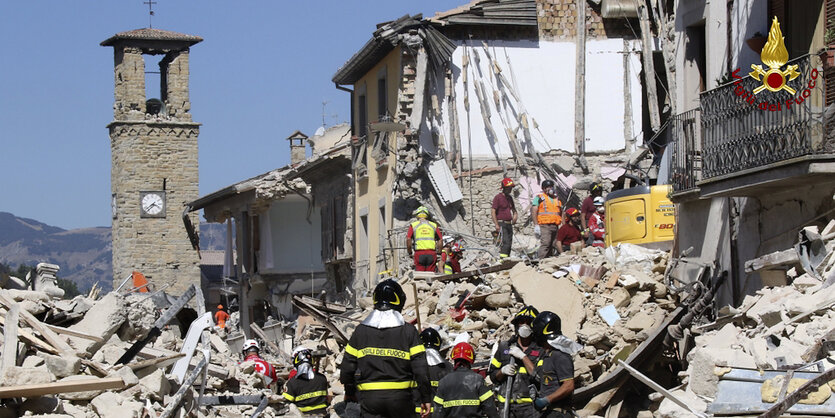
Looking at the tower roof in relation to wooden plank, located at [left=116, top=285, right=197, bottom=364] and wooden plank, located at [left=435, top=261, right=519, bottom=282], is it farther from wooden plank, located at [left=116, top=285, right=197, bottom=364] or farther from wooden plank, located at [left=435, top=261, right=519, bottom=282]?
wooden plank, located at [left=116, top=285, right=197, bottom=364]

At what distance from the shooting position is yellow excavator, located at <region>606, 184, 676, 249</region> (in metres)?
18.0

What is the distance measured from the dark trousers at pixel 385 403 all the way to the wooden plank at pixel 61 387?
1879 millimetres

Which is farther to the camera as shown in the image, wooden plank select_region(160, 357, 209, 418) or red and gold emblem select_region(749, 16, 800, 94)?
red and gold emblem select_region(749, 16, 800, 94)

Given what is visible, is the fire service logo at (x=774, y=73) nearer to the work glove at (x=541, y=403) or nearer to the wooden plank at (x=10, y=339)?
the work glove at (x=541, y=403)

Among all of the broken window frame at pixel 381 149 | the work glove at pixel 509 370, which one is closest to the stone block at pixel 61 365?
the work glove at pixel 509 370

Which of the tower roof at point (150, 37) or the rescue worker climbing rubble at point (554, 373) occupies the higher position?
the tower roof at point (150, 37)

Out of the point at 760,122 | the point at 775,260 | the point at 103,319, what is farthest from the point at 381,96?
the point at 103,319

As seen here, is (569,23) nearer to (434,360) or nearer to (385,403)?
(434,360)

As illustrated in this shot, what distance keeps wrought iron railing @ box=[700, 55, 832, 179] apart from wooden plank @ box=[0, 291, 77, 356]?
703 centimetres

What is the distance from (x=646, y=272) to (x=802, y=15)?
4.28m

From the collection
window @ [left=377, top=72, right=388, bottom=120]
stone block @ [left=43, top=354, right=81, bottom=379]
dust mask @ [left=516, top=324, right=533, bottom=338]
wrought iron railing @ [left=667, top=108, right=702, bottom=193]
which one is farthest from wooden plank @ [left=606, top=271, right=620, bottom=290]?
window @ [left=377, top=72, right=388, bottom=120]

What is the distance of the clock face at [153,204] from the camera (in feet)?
187

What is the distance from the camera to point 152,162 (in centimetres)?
5722

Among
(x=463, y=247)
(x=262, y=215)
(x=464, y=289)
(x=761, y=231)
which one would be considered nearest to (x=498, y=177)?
(x=463, y=247)
